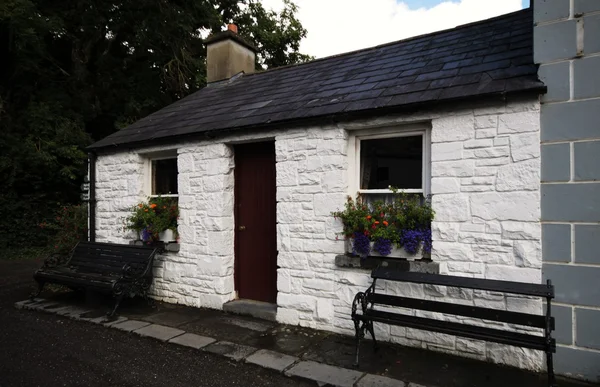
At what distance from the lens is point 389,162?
14.6 feet

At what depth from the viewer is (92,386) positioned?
342cm

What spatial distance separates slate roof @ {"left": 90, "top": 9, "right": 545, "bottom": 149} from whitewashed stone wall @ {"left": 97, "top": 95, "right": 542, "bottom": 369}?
0.22 metres

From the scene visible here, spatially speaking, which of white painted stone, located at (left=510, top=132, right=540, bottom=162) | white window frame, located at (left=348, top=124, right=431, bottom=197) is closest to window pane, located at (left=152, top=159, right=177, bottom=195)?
white window frame, located at (left=348, top=124, right=431, bottom=197)

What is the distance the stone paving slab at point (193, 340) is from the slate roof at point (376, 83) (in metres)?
2.82

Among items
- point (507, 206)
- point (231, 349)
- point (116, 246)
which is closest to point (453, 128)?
point (507, 206)

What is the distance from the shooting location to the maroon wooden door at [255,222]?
5449mm

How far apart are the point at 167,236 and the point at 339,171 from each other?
318 centimetres

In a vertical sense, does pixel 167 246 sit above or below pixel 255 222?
below

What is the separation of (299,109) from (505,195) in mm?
2724

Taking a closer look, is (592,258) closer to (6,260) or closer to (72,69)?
(6,260)

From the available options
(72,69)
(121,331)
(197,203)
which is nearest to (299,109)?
(197,203)

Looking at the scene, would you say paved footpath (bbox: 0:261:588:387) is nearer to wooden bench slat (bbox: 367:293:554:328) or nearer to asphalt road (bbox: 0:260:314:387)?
asphalt road (bbox: 0:260:314:387)

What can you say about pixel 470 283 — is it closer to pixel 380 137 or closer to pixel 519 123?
pixel 519 123

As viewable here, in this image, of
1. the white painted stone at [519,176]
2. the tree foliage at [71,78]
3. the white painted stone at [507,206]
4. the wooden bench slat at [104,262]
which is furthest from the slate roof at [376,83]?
the tree foliage at [71,78]
